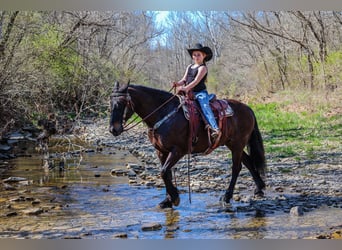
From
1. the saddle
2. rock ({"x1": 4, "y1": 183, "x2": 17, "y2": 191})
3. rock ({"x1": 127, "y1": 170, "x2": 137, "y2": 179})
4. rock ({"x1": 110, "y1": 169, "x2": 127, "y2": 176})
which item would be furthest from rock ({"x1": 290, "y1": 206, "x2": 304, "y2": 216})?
rock ({"x1": 4, "y1": 183, "x2": 17, "y2": 191})

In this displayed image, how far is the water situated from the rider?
2.54 feet

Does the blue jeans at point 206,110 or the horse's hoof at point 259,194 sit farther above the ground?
the blue jeans at point 206,110

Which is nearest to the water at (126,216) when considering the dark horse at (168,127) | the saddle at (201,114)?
the dark horse at (168,127)

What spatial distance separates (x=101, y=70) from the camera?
4949 millimetres

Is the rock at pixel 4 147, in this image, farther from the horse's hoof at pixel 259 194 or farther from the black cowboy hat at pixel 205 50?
the horse's hoof at pixel 259 194

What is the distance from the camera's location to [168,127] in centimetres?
385

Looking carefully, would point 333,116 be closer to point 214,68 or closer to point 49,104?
point 214,68

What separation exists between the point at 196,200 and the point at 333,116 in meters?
1.86

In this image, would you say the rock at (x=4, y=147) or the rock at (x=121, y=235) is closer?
the rock at (x=121, y=235)

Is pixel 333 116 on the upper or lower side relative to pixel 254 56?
lower

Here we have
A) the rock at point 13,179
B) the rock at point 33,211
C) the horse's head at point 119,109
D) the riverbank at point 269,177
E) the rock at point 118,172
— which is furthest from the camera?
the rock at point 118,172

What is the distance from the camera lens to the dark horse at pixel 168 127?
370 cm

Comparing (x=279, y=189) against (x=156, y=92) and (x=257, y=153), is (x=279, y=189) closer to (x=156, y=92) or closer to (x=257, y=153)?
(x=257, y=153)
